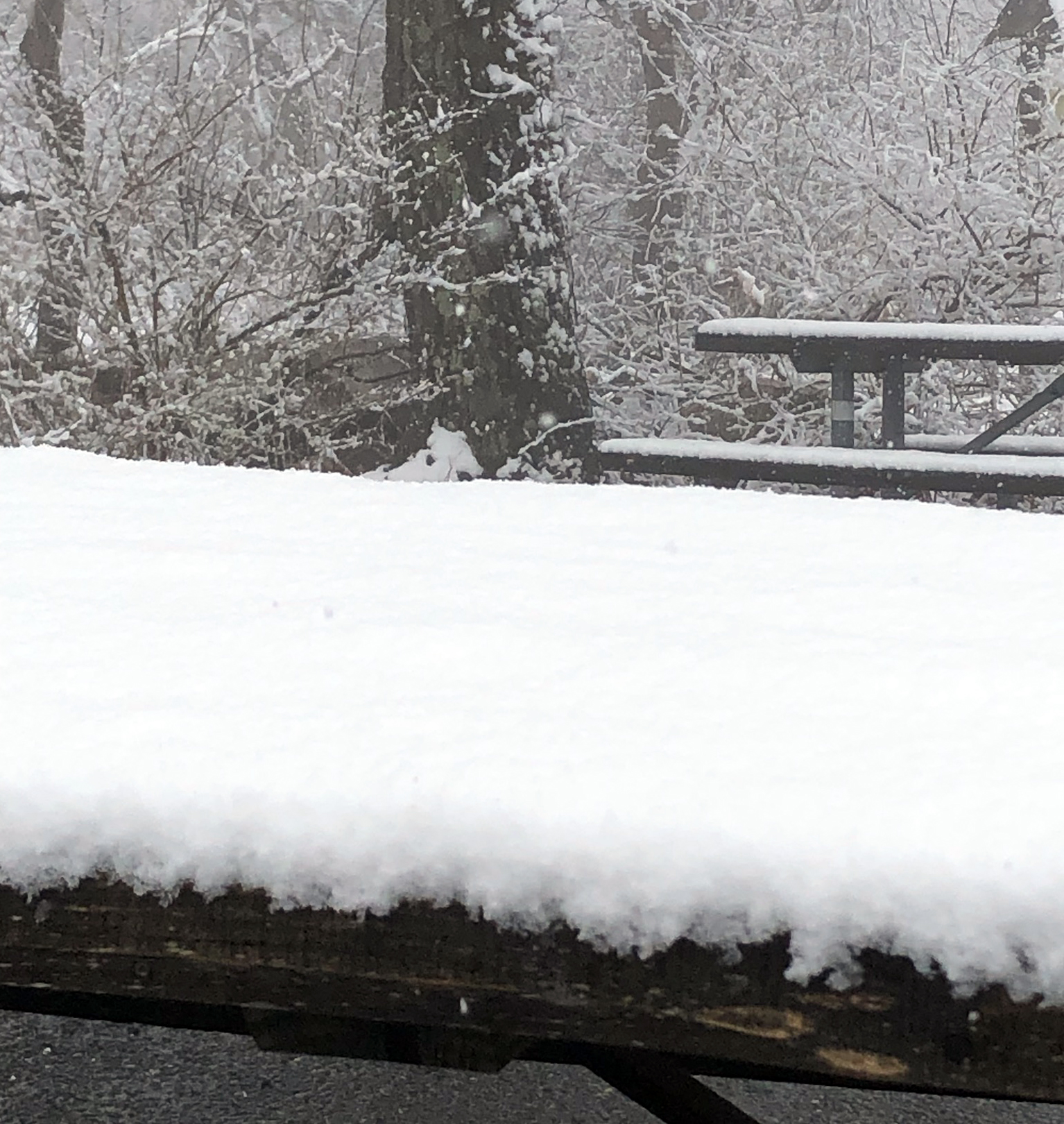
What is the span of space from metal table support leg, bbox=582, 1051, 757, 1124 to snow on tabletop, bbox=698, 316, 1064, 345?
4.38 metres

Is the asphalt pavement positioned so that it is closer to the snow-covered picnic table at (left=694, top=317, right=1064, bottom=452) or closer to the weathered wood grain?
the weathered wood grain

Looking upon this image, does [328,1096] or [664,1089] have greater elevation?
[664,1089]

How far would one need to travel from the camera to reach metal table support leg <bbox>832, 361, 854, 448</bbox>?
19.0 ft

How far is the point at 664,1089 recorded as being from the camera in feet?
4.09

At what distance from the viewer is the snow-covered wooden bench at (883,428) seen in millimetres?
5293

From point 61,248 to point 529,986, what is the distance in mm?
5210

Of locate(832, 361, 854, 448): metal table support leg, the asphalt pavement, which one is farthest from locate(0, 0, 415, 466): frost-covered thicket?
the asphalt pavement

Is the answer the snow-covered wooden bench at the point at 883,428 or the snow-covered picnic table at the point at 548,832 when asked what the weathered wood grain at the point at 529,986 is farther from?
the snow-covered wooden bench at the point at 883,428

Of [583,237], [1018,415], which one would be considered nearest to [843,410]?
[1018,415]

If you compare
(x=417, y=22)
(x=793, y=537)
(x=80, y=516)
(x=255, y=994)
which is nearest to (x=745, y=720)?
(x=255, y=994)

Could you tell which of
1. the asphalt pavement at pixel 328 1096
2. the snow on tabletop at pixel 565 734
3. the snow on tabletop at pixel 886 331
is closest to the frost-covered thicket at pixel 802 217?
the snow on tabletop at pixel 886 331

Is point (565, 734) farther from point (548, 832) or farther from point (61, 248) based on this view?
Result: point (61, 248)

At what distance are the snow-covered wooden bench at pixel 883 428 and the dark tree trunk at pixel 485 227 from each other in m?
0.39

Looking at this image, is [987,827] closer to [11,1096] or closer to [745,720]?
[745,720]
